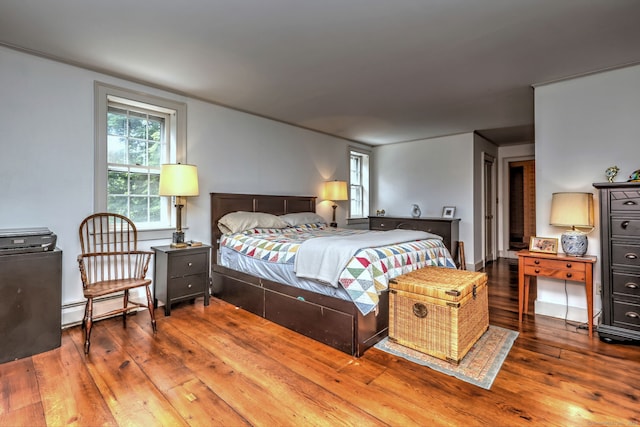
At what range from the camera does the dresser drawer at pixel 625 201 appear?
7.81ft

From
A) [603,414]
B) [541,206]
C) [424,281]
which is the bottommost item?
[603,414]

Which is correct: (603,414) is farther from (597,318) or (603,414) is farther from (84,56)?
(84,56)

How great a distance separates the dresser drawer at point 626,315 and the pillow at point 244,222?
3.27 meters

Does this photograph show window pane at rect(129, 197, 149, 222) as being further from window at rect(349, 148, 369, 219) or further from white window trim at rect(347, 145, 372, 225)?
window at rect(349, 148, 369, 219)

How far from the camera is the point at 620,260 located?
2443mm

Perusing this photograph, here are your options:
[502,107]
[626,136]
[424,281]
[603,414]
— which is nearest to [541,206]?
[626,136]

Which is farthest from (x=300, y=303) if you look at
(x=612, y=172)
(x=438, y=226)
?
(x=438, y=226)

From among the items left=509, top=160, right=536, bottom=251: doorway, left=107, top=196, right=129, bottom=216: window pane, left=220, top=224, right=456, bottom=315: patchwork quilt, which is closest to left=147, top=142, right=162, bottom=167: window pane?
left=107, top=196, right=129, bottom=216: window pane

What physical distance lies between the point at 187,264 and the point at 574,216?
11.8 ft

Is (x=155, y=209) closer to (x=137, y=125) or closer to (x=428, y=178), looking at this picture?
(x=137, y=125)

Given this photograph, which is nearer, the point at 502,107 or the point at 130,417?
the point at 130,417

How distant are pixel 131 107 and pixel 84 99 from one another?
0.44 metres

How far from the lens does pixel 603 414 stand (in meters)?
1.59

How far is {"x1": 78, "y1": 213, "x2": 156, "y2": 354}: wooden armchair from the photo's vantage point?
2754 mm
